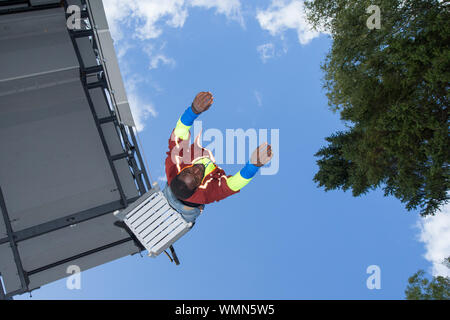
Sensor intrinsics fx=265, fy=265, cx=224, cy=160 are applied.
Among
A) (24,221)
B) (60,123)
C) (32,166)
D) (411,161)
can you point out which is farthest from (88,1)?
(411,161)

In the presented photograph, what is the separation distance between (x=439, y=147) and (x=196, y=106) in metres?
6.17

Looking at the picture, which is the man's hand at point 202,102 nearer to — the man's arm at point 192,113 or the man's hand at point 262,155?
the man's arm at point 192,113

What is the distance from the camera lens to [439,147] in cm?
640

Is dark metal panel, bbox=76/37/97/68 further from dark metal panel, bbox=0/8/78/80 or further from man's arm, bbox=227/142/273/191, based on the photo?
man's arm, bbox=227/142/273/191

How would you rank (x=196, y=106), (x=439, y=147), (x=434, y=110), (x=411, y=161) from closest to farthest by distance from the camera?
1. (x=196, y=106)
2. (x=439, y=147)
3. (x=434, y=110)
4. (x=411, y=161)

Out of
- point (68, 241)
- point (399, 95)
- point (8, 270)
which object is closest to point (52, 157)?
point (68, 241)

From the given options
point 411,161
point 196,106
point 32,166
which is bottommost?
point 411,161

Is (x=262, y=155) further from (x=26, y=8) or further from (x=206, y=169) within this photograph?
(x=26, y=8)

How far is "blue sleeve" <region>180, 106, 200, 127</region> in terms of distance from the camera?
3914mm

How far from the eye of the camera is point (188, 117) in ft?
13.0

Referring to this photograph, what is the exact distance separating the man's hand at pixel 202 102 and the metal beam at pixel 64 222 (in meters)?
3.06
